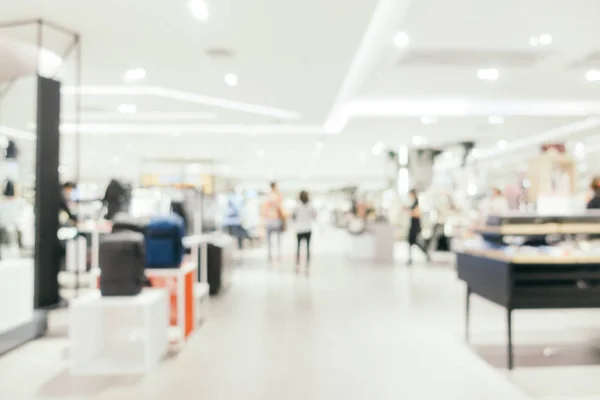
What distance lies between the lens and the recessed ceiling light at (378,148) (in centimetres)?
1506

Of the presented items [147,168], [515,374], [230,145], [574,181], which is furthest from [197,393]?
[147,168]

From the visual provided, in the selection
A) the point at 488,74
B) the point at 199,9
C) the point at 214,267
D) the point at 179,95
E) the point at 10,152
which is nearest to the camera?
the point at 199,9

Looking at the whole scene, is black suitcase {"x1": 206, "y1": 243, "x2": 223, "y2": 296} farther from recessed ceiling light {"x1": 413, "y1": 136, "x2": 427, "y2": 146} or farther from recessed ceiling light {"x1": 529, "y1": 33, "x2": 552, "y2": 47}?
recessed ceiling light {"x1": 413, "y1": 136, "x2": 427, "y2": 146}

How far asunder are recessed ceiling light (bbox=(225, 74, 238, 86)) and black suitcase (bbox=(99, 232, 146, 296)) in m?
4.64

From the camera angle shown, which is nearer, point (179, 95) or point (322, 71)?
point (322, 71)

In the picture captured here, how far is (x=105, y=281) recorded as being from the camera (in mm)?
3652

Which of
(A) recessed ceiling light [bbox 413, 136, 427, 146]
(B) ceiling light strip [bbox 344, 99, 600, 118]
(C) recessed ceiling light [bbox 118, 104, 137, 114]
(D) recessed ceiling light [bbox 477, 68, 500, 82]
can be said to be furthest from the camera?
(A) recessed ceiling light [bbox 413, 136, 427, 146]

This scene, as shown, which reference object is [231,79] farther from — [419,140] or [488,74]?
[419,140]

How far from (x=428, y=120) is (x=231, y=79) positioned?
16.0 feet

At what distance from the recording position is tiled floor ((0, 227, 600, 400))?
3150 mm

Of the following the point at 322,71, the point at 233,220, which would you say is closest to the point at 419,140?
the point at 233,220

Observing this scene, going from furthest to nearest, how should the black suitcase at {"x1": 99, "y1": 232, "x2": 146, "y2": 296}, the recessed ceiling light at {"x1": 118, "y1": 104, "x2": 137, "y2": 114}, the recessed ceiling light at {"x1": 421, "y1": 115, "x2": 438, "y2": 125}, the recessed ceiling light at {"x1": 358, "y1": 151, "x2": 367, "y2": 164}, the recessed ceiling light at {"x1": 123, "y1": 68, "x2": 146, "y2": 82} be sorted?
1. the recessed ceiling light at {"x1": 358, "y1": 151, "x2": 367, "y2": 164}
2. the recessed ceiling light at {"x1": 421, "y1": 115, "x2": 438, "y2": 125}
3. the recessed ceiling light at {"x1": 118, "y1": 104, "x2": 137, "y2": 114}
4. the recessed ceiling light at {"x1": 123, "y1": 68, "x2": 146, "y2": 82}
5. the black suitcase at {"x1": 99, "y1": 232, "x2": 146, "y2": 296}

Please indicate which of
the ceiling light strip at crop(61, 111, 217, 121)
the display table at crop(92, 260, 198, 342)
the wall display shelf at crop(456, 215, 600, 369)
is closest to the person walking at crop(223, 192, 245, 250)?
the ceiling light strip at crop(61, 111, 217, 121)

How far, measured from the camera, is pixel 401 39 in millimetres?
6172
